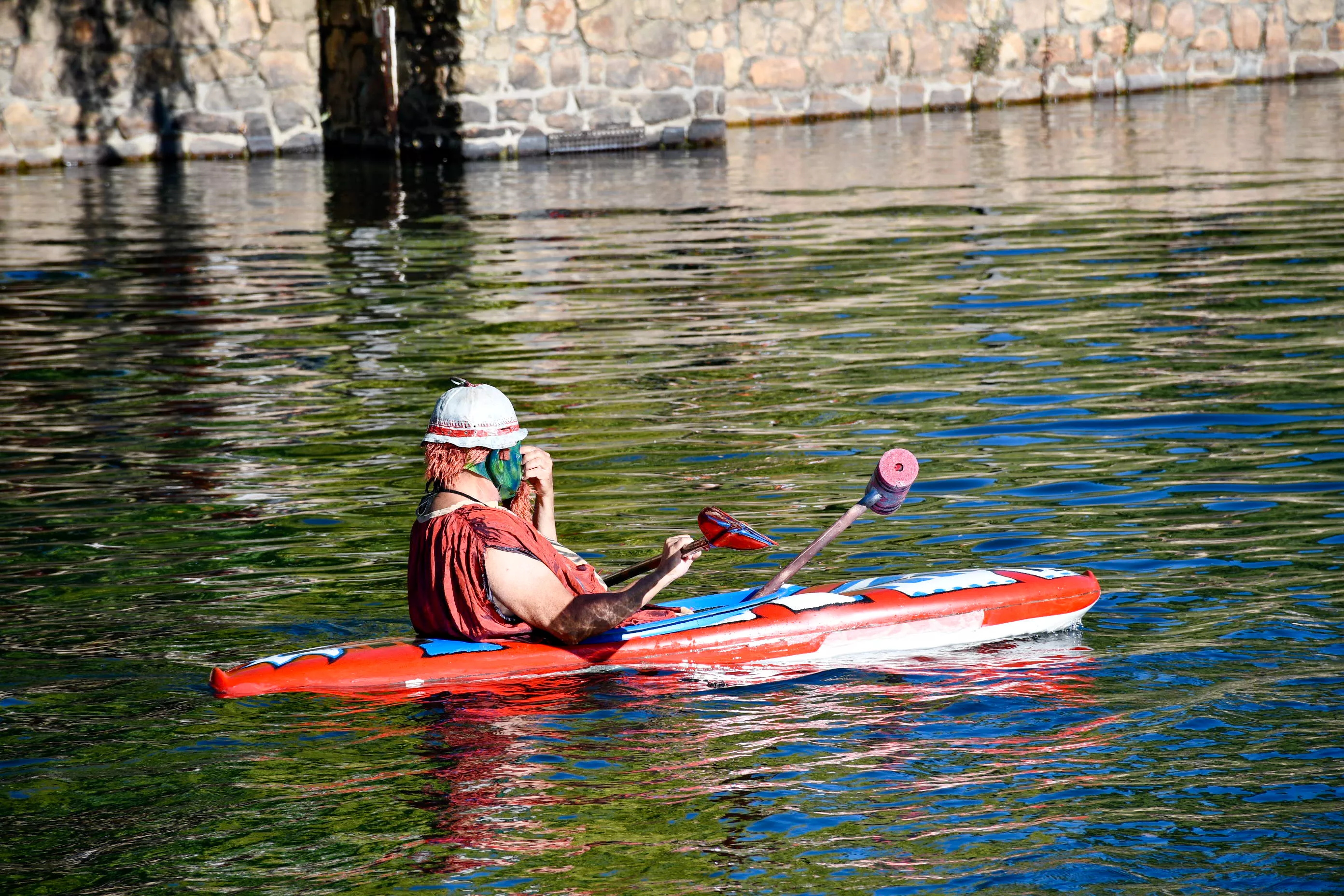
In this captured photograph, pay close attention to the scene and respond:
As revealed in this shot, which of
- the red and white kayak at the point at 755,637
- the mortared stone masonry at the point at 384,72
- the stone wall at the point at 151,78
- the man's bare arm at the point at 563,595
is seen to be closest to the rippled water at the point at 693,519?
the red and white kayak at the point at 755,637

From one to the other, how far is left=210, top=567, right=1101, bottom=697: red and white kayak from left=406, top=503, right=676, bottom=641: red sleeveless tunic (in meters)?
0.06

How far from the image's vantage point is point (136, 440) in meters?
7.82

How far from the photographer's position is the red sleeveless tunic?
4.69 meters

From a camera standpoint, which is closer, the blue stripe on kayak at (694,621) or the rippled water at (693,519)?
the rippled water at (693,519)

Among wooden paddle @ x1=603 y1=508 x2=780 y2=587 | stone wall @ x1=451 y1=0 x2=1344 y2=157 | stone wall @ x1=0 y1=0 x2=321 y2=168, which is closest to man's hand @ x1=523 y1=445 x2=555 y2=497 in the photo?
wooden paddle @ x1=603 y1=508 x2=780 y2=587

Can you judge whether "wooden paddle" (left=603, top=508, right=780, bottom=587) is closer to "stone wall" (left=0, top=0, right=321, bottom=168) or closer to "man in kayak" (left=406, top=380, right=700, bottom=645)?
"man in kayak" (left=406, top=380, right=700, bottom=645)

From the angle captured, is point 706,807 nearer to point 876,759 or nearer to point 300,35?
point 876,759

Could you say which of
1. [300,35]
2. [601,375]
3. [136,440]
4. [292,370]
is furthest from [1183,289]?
[300,35]

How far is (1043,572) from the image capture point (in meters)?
5.21

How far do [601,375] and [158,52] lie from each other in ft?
35.9

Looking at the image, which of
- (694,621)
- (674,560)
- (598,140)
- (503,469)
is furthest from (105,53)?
(674,560)

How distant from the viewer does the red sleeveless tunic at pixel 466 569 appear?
4.69 meters

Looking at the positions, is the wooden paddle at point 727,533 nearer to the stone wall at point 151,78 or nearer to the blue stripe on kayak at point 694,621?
the blue stripe on kayak at point 694,621

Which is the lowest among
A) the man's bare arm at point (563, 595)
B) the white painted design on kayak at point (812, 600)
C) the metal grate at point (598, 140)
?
the white painted design on kayak at point (812, 600)
